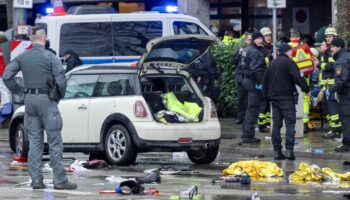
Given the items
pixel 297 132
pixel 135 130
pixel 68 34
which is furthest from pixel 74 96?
pixel 68 34

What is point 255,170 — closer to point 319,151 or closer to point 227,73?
point 319,151

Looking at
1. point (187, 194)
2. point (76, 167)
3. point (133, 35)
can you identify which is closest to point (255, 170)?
point (76, 167)

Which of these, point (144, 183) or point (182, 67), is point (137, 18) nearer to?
point (182, 67)

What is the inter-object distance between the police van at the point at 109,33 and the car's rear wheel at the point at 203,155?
710 cm

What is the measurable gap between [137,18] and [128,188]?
38.9ft

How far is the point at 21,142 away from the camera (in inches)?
724

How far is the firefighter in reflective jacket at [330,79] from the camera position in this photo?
20844mm

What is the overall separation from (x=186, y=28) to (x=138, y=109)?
8358mm

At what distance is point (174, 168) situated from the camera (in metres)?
17.1

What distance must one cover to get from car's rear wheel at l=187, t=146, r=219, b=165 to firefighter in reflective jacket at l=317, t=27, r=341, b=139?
11.9 ft

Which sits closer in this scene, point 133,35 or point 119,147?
point 119,147

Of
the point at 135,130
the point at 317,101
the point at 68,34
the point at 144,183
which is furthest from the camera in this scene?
the point at 68,34

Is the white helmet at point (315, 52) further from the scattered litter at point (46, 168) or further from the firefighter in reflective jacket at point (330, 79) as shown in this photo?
the scattered litter at point (46, 168)

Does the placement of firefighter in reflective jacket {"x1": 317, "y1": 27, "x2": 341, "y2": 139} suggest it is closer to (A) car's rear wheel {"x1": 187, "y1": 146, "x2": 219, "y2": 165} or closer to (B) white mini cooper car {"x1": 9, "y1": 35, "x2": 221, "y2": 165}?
(B) white mini cooper car {"x1": 9, "y1": 35, "x2": 221, "y2": 165}
